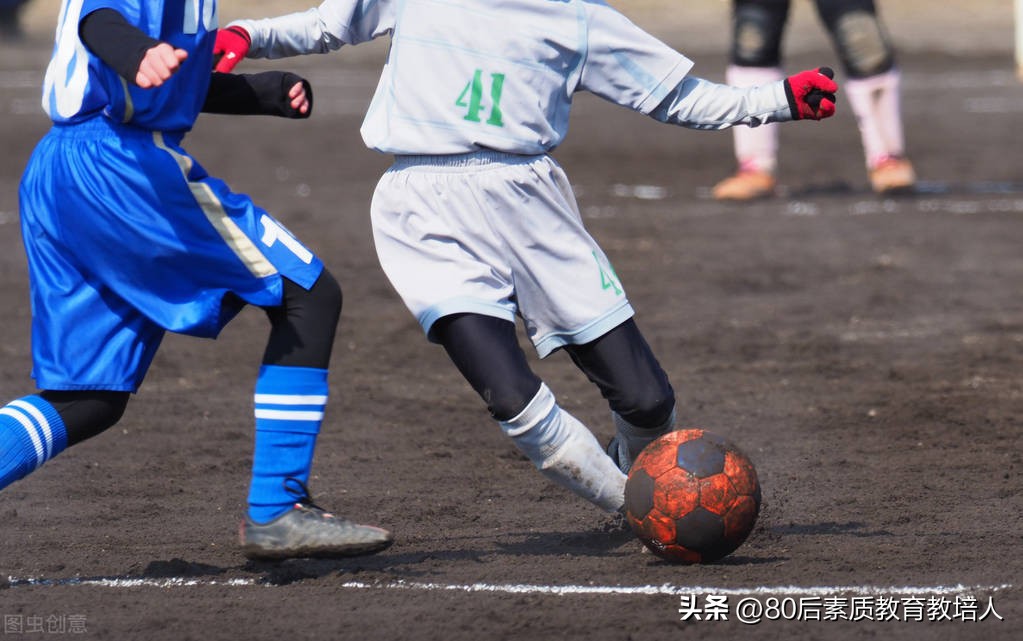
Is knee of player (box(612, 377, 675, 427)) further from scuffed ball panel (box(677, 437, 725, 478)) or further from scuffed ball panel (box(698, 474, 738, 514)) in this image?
scuffed ball panel (box(698, 474, 738, 514))

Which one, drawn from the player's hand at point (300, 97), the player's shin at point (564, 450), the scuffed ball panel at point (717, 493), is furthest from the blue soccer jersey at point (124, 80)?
the scuffed ball panel at point (717, 493)

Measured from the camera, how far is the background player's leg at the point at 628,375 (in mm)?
4766

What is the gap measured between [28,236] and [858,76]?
766 centimetres

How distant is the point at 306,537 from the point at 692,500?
1.08m

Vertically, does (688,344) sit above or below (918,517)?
below

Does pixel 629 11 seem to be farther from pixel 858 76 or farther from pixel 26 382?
pixel 26 382

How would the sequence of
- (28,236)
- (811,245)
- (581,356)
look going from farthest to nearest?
(811,245) < (581,356) < (28,236)

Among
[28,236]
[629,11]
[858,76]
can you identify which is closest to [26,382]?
[28,236]

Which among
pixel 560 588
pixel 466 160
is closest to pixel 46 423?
pixel 466 160

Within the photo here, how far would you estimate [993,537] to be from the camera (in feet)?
16.0

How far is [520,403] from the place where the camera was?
451 centimetres

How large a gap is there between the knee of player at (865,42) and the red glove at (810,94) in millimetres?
6397

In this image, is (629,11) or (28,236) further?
(629,11)

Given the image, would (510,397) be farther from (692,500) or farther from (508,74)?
(508,74)
